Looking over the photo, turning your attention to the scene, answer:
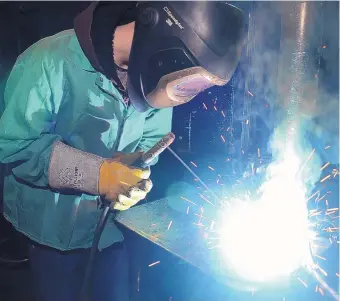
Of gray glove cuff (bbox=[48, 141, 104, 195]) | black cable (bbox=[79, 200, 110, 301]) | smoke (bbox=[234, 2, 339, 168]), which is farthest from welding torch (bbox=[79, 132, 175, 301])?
smoke (bbox=[234, 2, 339, 168])

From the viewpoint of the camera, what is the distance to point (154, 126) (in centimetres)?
189

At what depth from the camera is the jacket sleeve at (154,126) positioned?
1.85m

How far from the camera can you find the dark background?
4.54 feet

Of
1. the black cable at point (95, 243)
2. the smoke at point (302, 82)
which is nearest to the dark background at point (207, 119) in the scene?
the smoke at point (302, 82)

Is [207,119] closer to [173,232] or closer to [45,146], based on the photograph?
[173,232]

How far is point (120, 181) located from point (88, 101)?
0.36m

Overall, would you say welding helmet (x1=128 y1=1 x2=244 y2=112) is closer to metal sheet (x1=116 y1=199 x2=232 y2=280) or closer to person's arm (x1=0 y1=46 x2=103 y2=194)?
person's arm (x1=0 y1=46 x2=103 y2=194)

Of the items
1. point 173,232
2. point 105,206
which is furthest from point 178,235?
point 105,206

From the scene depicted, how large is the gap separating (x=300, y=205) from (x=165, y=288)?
70cm

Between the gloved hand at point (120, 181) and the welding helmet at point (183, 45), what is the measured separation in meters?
0.34

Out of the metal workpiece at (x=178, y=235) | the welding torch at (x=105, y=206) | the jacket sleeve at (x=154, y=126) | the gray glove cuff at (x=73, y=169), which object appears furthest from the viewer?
the jacket sleeve at (x=154, y=126)

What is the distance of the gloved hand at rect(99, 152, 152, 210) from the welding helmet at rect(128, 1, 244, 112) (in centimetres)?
34

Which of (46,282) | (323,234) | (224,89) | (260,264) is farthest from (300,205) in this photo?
(46,282)

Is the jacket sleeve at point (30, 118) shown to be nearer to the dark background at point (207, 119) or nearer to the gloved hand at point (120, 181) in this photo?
the gloved hand at point (120, 181)
